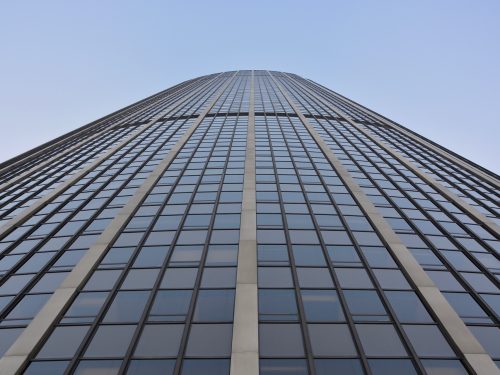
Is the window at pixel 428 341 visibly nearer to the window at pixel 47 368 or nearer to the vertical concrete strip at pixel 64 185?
the window at pixel 47 368

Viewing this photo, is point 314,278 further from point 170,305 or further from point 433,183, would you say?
point 433,183

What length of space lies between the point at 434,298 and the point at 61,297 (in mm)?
15245

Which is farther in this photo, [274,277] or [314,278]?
[314,278]

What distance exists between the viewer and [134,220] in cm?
2547

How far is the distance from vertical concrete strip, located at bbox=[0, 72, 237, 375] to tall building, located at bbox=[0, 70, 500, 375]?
70 millimetres

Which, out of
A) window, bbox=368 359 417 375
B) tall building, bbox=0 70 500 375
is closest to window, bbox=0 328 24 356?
tall building, bbox=0 70 500 375

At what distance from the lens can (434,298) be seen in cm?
1778

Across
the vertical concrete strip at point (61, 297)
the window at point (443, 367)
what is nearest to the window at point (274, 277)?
the window at point (443, 367)

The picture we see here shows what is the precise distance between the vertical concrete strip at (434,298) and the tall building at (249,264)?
0.22 feet

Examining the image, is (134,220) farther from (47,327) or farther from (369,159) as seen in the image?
(369,159)

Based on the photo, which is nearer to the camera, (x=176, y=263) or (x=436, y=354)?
(x=436, y=354)

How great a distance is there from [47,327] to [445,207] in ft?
79.7

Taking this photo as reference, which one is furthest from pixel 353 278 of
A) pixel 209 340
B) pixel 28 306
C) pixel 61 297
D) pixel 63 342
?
pixel 28 306

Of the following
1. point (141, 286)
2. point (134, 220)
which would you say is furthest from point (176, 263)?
point (134, 220)
